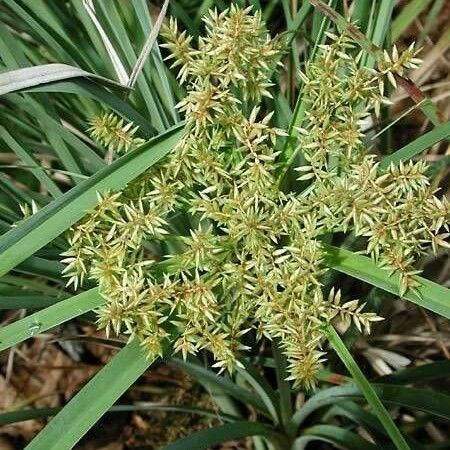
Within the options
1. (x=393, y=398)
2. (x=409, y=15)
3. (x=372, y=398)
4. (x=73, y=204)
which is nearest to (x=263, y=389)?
(x=393, y=398)

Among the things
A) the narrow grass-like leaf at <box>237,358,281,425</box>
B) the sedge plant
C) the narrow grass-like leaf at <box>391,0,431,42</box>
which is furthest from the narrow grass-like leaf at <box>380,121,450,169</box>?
the narrow grass-like leaf at <box>391,0,431,42</box>

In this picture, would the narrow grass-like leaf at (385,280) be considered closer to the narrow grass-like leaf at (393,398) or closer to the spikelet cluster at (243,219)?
Result: the spikelet cluster at (243,219)

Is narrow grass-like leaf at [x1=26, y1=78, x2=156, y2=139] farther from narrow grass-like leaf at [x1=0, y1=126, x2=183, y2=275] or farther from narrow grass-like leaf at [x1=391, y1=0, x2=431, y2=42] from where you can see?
narrow grass-like leaf at [x1=391, y1=0, x2=431, y2=42]

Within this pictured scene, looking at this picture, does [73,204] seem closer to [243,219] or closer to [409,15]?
[243,219]

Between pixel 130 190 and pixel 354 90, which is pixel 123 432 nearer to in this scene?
pixel 130 190

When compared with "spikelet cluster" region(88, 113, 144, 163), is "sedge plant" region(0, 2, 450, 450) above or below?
below

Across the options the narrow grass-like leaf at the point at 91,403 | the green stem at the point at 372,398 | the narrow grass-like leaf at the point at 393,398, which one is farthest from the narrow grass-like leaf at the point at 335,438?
the narrow grass-like leaf at the point at 91,403
